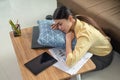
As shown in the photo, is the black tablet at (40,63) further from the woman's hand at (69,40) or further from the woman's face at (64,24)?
the woman's face at (64,24)

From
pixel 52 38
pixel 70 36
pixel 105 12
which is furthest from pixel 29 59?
pixel 105 12

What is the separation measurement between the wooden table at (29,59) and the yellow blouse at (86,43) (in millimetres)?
96

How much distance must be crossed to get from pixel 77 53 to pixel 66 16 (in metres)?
0.33

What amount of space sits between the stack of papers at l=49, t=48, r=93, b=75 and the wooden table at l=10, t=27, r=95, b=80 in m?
0.03

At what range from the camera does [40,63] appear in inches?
57.0

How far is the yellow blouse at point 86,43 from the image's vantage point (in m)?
1.37

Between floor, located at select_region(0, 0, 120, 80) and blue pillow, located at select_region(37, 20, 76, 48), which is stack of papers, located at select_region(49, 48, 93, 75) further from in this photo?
floor, located at select_region(0, 0, 120, 80)

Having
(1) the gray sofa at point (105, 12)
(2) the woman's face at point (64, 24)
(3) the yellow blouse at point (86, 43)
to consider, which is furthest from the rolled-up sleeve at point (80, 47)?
(1) the gray sofa at point (105, 12)

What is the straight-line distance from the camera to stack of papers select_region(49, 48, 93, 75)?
136 centimetres

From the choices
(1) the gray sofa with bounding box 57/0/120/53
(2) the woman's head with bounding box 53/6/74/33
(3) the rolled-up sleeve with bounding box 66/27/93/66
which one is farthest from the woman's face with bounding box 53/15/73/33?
(1) the gray sofa with bounding box 57/0/120/53

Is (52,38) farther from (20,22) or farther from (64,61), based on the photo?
(20,22)

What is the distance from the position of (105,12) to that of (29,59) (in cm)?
103

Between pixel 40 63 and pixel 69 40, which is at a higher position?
pixel 69 40

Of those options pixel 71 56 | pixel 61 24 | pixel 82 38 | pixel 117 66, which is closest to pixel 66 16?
pixel 61 24
